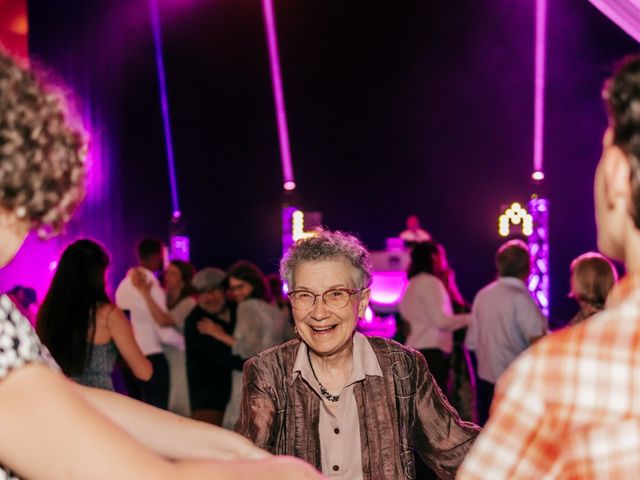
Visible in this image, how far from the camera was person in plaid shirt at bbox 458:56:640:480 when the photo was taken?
861 millimetres

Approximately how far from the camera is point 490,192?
46.1 feet

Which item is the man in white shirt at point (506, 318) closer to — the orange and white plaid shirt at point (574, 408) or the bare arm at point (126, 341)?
the bare arm at point (126, 341)

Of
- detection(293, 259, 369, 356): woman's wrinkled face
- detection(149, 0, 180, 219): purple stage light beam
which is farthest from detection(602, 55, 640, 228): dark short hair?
detection(149, 0, 180, 219): purple stage light beam

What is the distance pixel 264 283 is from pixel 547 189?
9136 millimetres

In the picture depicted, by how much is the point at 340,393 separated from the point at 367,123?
41.3 feet

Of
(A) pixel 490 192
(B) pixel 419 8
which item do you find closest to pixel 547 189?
(A) pixel 490 192

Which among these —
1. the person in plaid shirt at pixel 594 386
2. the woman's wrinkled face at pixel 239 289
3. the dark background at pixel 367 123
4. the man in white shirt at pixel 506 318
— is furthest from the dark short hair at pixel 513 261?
the dark background at pixel 367 123

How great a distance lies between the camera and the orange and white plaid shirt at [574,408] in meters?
0.86

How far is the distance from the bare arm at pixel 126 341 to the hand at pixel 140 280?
1.62 metres

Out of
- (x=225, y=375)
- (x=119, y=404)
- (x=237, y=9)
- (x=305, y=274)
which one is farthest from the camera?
(x=237, y=9)

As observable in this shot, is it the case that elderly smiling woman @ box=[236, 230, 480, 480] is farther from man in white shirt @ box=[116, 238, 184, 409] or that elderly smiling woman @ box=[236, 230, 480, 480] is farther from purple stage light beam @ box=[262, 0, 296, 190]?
purple stage light beam @ box=[262, 0, 296, 190]

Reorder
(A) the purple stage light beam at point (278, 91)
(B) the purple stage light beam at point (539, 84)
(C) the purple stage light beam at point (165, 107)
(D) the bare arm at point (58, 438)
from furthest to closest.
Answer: (A) the purple stage light beam at point (278, 91), (C) the purple stage light beam at point (165, 107), (B) the purple stage light beam at point (539, 84), (D) the bare arm at point (58, 438)

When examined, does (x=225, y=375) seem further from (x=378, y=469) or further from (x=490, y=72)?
(x=490, y=72)

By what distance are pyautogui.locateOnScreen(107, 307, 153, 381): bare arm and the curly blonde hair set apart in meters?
3.04
